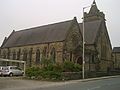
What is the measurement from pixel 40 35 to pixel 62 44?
10409 mm

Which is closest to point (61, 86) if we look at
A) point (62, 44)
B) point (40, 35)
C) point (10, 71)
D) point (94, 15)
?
point (10, 71)

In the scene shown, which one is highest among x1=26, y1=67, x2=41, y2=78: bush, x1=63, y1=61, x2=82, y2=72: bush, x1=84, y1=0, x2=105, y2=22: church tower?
x1=84, y1=0, x2=105, y2=22: church tower

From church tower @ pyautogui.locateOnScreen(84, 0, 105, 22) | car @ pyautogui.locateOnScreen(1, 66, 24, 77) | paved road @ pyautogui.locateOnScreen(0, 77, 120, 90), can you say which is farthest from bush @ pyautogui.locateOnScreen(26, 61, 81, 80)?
church tower @ pyautogui.locateOnScreen(84, 0, 105, 22)

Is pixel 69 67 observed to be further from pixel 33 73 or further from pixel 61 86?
pixel 61 86

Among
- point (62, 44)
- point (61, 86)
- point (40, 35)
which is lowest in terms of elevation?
point (61, 86)

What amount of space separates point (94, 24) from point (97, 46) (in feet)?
25.2

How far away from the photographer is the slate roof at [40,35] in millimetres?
48938

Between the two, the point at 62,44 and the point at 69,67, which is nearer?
the point at 69,67

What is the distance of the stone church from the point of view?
47.0 meters

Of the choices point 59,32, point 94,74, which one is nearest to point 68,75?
point 94,74

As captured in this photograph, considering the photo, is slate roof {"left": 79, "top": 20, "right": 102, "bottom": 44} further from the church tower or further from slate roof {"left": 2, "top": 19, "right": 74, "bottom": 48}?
slate roof {"left": 2, "top": 19, "right": 74, "bottom": 48}

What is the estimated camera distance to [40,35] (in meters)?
54.7

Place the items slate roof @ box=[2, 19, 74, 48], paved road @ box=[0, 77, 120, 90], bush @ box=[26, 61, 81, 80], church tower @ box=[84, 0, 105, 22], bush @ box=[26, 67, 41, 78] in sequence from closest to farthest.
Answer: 1. paved road @ box=[0, 77, 120, 90]
2. bush @ box=[26, 61, 81, 80]
3. bush @ box=[26, 67, 41, 78]
4. slate roof @ box=[2, 19, 74, 48]
5. church tower @ box=[84, 0, 105, 22]

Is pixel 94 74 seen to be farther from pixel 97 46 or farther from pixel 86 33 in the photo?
pixel 86 33
